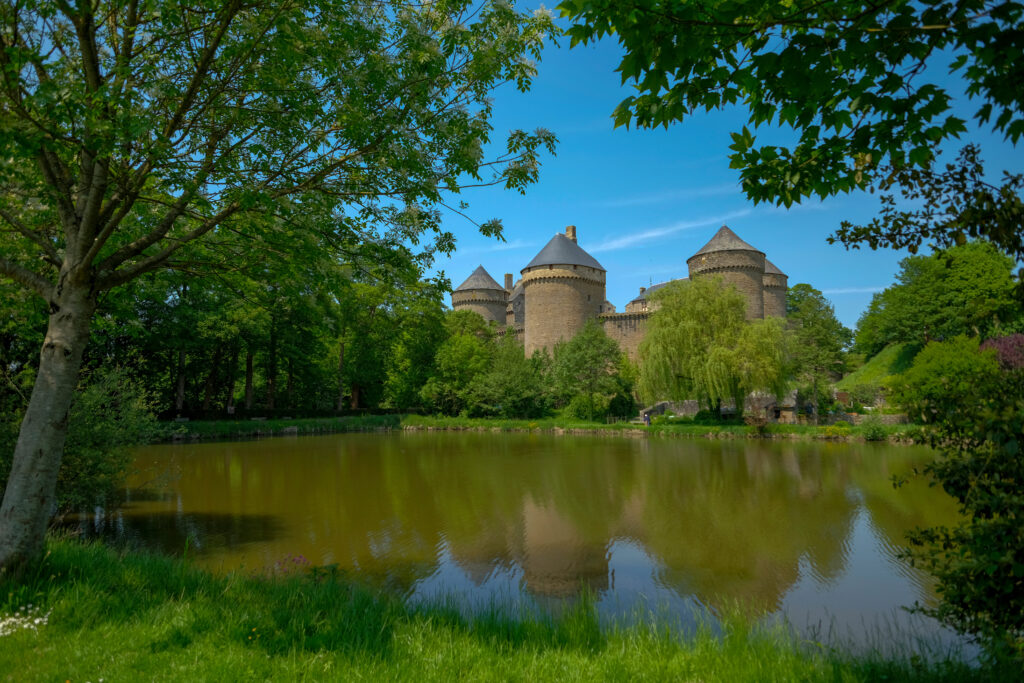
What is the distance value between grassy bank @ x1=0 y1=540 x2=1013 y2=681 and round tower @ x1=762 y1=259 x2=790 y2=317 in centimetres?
3938

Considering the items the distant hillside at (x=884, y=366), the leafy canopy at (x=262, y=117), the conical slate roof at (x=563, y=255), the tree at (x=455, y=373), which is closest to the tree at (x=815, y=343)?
the distant hillside at (x=884, y=366)

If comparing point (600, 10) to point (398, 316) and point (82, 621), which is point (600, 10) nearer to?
point (82, 621)

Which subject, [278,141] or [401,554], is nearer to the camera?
[278,141]

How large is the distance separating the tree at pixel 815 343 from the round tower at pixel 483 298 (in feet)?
70.7

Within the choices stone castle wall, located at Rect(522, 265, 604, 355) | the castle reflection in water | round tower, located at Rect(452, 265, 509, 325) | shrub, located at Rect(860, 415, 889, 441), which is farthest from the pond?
round tower, located at Rect(452, 265, 509, 325)

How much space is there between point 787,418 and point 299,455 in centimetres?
2026

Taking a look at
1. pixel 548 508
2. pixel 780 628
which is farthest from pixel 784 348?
pixel 780 628

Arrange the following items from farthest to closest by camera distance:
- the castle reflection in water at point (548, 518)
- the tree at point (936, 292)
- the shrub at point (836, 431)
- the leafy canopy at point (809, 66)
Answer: the tree at point (936, 292), the shrub at point (836, 431), the castle reflection in water at point (548, 518), the leafy canopy at point (809, 66)

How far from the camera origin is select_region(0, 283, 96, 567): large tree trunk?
351 cm

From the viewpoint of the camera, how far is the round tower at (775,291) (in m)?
38.9

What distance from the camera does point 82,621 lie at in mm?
3082

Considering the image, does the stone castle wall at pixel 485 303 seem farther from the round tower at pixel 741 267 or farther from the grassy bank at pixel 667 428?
the grassy bank at pixel 667 428

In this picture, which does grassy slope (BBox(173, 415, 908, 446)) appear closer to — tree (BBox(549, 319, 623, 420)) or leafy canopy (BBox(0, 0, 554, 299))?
tree (BBox(549, 319, 623, 420))

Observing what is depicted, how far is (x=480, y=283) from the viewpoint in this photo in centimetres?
4566
